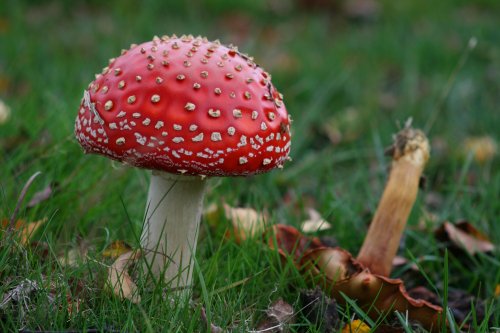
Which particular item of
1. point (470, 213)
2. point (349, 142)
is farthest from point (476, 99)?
point (470, 213)

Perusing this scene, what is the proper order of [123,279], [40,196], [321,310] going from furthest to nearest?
[40,196]
[321,310]
[123,279]

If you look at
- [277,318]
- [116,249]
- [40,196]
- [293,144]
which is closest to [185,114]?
[116,249]

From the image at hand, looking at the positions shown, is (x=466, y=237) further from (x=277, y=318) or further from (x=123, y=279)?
(x=123, y=279)

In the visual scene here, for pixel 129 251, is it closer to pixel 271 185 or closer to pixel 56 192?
pixel 56 192

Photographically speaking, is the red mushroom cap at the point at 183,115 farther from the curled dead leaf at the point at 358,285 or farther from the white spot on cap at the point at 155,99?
the curled dead leaf at the point at 358,285

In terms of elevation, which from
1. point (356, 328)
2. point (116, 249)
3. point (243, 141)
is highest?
point (243, 141)

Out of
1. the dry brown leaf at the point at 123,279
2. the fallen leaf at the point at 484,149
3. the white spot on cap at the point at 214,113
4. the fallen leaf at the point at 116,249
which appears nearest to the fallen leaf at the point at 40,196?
the fallen leaf at the point at 116,249
